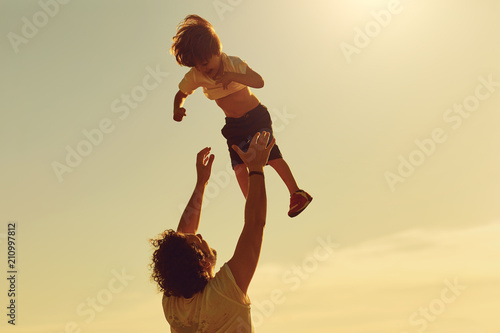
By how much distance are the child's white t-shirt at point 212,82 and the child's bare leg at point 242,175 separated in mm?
793

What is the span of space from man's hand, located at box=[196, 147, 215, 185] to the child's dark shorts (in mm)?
413

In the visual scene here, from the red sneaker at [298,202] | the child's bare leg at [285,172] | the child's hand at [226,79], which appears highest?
the child's hand at [226,79]

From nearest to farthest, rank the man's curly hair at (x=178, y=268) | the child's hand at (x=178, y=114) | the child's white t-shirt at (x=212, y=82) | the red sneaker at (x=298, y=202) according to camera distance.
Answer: the man's curly hair at (x=178, y=268) < the child's white t-shirt at (x=212, y=82) < the child's hand at (x=178, y=114) < the red sneaker at (x=298, y=202)

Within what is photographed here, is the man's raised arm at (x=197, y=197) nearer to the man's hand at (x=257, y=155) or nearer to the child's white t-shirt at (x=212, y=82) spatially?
the child's white t-shirt at (x=212, y=82)

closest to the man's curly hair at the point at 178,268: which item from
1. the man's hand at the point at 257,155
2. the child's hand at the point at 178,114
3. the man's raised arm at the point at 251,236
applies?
the man's raised arm at the point at 251,236

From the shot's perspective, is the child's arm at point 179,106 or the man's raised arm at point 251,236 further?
the child's arm at point 179,106

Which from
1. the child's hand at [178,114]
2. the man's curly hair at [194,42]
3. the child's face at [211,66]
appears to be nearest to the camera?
the man's curly hair at [194,42]

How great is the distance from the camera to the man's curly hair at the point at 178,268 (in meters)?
4.25

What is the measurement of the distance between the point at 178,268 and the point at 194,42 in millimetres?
2195

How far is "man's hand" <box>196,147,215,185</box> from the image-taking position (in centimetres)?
574

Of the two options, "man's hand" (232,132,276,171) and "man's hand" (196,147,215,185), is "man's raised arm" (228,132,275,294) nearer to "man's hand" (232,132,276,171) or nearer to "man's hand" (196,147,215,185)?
"man's hand" (232,132,276,171)

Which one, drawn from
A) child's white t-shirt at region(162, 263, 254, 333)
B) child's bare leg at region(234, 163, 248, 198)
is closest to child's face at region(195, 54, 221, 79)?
child's bare leg at region(234, 163, 248, 198)

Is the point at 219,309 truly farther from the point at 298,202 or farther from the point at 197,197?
the point at 298,202

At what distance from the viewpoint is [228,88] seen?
19.9 ft
